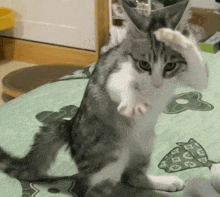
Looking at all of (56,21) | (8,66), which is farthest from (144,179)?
(8,66)

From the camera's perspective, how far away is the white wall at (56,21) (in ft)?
3.68

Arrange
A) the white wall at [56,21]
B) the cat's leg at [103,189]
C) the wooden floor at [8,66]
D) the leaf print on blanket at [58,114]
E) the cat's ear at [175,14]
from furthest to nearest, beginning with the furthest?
1. the wooden floor at [8,66]
2. the white wall at [56,21]
3. the leaf print on blanket at [58,114]
4. the cat's leg at [103,189]
5. the cat's ear at [175,14]

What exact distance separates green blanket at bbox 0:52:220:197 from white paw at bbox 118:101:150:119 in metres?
0.11

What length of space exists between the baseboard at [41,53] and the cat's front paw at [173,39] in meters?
0.56

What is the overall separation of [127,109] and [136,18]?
125mm

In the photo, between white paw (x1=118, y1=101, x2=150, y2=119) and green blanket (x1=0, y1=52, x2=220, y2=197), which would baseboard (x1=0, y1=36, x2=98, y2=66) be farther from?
white paw (x1=118, y1=101, x2=150, y2=119)

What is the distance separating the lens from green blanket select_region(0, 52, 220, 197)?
2.07ft

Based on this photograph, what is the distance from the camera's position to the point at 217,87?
3.18 feet

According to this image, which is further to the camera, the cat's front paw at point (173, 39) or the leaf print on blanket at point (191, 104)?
the leaf print on blanket at point (191, 104)

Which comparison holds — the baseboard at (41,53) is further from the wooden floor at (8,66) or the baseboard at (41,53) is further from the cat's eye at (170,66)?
the cat's eye at (170,66)

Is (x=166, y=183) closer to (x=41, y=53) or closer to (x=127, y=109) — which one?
(x=127, y=109)

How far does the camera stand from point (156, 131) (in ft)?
2.42

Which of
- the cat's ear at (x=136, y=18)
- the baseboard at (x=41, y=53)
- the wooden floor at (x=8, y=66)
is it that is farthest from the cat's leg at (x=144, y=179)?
the wooden floor at (x=8, y=66)

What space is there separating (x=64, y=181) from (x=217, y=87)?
53cm
